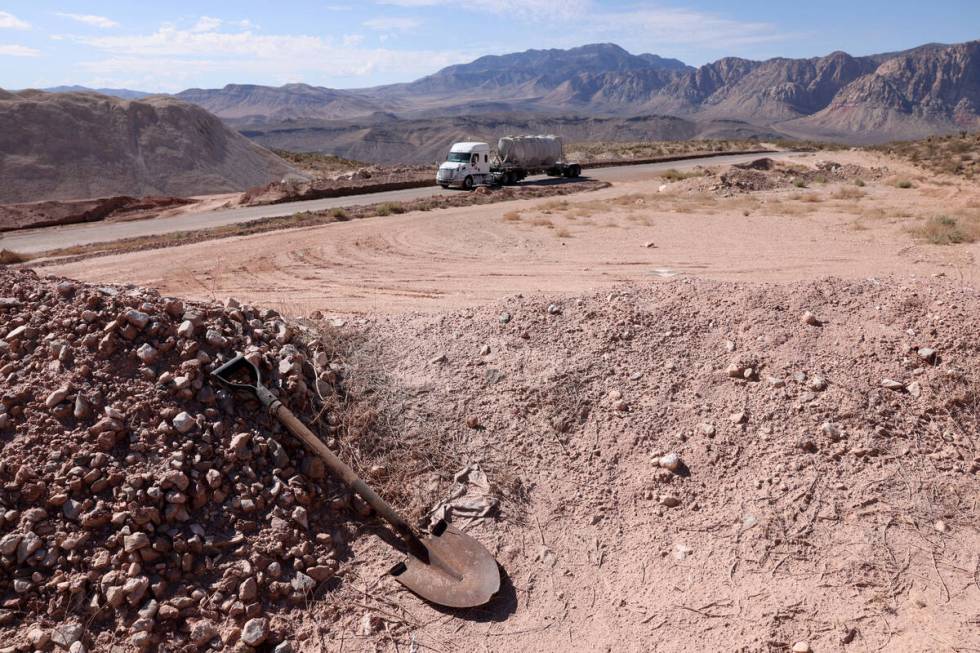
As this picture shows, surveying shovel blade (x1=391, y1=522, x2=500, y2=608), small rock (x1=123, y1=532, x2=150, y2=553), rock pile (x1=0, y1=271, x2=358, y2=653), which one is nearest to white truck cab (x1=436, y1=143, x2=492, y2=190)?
rock pile (x1=0, y1=271, x2=358, y2=653)

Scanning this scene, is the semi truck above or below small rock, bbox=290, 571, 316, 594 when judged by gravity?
Result: above

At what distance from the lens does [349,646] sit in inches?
186

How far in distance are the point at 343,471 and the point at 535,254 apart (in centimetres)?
1249

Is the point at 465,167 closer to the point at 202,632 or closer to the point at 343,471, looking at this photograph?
the point at 343,471

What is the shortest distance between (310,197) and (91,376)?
1031 inches

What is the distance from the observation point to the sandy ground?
13.9 meters

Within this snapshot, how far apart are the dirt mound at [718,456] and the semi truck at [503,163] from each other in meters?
25.8

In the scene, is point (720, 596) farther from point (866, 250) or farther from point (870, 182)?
point (870, 182)

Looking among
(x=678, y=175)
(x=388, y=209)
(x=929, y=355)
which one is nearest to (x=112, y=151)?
(x=388, y=209)

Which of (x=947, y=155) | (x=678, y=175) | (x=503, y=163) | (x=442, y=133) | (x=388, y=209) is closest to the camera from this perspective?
(x=388, y=209)

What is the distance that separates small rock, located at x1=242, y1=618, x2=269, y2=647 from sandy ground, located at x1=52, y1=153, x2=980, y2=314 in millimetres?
6305

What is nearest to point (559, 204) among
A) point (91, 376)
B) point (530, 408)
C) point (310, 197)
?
point (310, 197)

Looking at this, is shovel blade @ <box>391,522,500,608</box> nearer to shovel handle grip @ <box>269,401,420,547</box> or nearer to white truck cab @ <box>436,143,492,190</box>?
shovel handle grip @ <box>269,401,420,547</box>

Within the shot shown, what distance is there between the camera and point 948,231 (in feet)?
56.8
